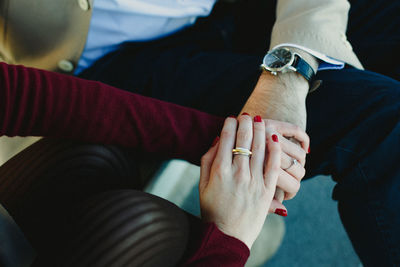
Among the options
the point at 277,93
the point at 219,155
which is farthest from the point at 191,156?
the point at 277,93

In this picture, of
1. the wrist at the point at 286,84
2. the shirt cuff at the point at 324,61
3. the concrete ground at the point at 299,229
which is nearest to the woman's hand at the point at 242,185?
the wrist at the point at 286,84

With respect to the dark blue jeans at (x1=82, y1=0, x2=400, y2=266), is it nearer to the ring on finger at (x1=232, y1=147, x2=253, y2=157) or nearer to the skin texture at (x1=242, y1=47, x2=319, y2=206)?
the skin texture at (x1=242, y1=47, x2=319, y2=206)

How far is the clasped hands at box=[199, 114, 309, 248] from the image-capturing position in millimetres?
451

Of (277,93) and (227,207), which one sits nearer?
(227,207)

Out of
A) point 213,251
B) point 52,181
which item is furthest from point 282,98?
point 52,181

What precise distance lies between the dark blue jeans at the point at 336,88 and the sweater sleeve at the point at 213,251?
279 millimetres

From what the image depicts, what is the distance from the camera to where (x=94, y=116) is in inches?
19.6

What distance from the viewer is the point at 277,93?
0.59 metres

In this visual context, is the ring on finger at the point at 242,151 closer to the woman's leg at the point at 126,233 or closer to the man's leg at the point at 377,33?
the woman's leg at the point at 126,233

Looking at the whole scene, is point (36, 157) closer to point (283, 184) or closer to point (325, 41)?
point (283, 184)

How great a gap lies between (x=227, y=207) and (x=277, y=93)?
0.27 meters

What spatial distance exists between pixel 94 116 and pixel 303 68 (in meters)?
0.43

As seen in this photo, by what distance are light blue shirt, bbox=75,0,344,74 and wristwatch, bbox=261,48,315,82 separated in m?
0.04

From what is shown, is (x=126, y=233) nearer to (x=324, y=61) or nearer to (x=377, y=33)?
(x=324, y=61)
